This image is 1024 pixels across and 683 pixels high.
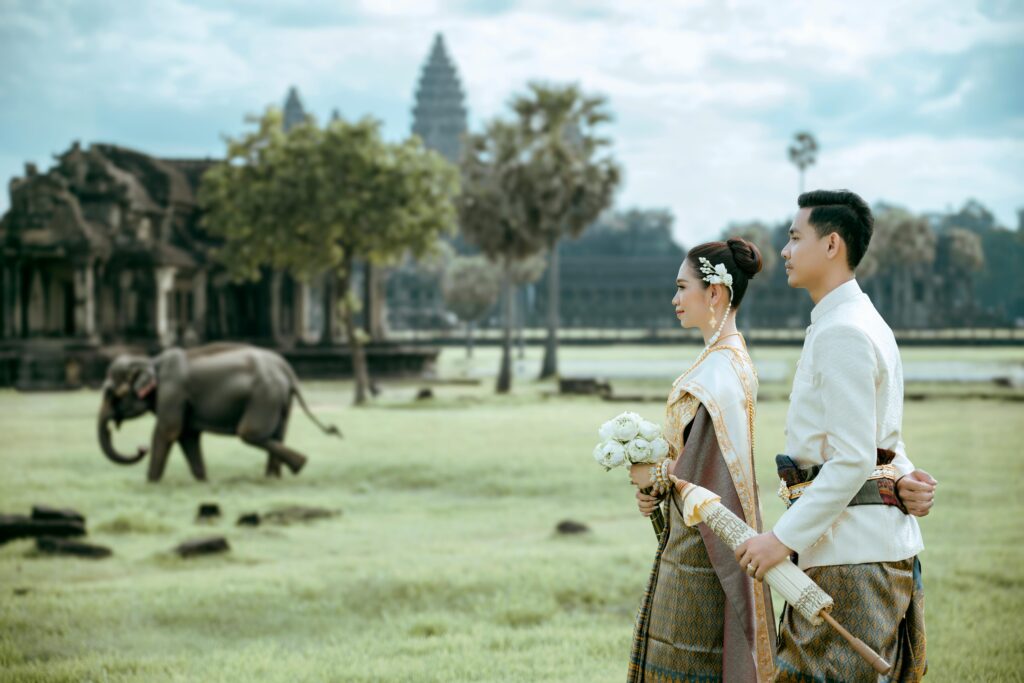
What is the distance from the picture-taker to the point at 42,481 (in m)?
13.1

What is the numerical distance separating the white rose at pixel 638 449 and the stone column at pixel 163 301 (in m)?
30.5

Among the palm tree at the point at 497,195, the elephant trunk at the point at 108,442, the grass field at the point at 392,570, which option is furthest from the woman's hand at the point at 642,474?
the palm tree at the point at 497,195

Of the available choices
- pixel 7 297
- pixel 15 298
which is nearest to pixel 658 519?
pixel 15 298

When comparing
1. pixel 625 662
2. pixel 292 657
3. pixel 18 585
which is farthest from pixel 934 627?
pixel 18 585

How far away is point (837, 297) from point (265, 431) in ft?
36.3

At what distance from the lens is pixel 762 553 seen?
3.18 meters

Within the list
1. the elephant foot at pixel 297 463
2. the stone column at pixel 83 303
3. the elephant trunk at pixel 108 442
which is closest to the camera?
the elephant trunk at pixel 108 442

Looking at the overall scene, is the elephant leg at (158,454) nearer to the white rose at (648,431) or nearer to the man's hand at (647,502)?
the man's hand at (647,502)

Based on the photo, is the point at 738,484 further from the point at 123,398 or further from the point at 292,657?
the point at 123,398

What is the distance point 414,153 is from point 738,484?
24930mm

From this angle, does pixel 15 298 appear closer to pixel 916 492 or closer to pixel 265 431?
pixel 265 431

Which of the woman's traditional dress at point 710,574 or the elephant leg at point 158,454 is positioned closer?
the woman's traditional dress at point 710,574

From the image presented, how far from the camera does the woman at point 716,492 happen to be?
3504 mm

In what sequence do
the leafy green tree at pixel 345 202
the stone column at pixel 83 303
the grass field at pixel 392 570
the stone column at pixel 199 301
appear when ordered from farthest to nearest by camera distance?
the stone column at pixel 199 301 → the stone column at pixel 83 303 → the leafy green tree at pixel 345 202 → the grass field at pixel 392 570
